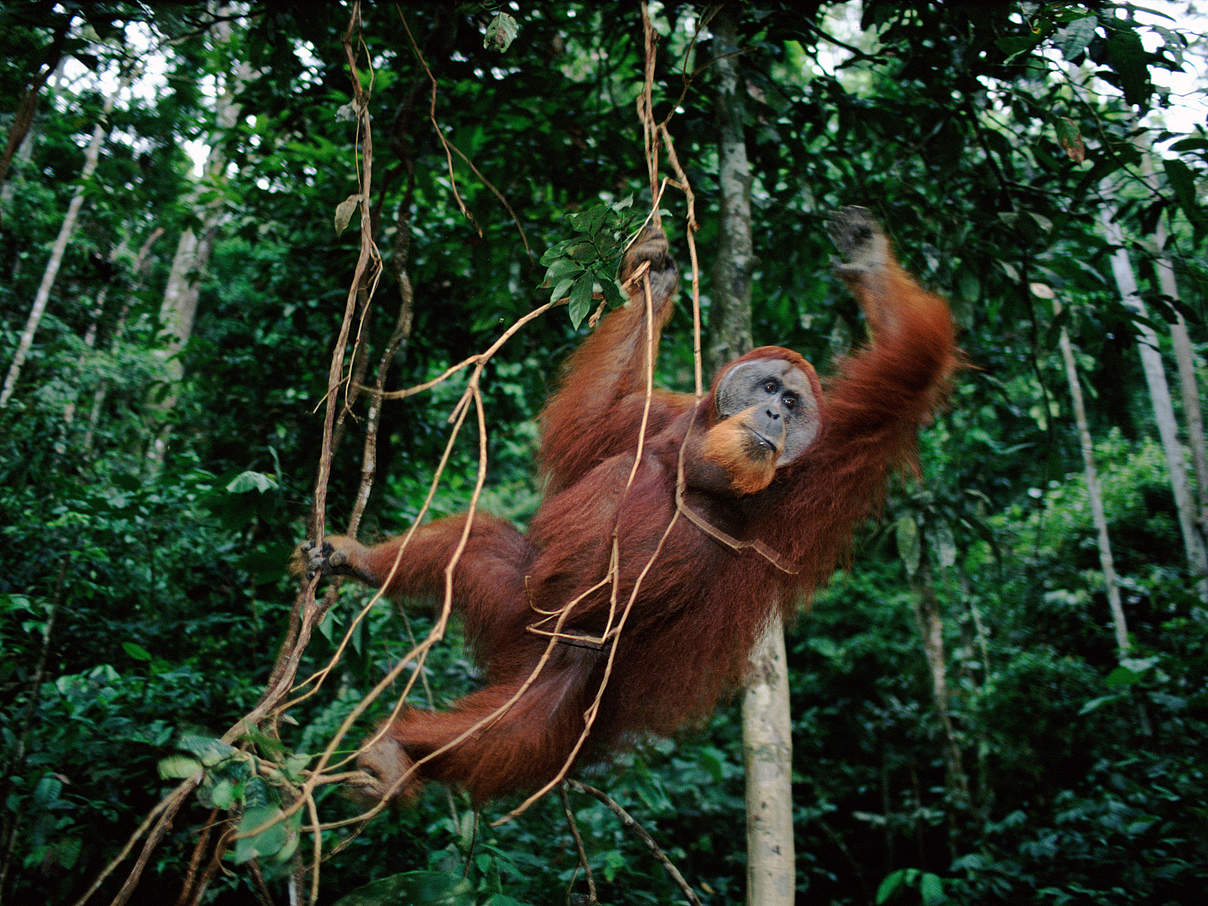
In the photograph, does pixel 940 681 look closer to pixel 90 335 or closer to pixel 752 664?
pixel 752 664

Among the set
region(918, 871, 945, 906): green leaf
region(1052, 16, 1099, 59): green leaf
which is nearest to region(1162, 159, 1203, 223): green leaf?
region(1052, 16, 1099, 59): green leaf

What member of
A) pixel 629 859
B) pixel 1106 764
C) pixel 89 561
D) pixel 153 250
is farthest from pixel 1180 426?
pixel 153 250

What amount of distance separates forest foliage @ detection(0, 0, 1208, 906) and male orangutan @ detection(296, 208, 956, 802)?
177 mm

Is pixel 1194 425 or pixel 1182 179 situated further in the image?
pixel 1194 425

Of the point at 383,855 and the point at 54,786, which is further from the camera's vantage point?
the point at 383,855

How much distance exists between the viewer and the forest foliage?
7.98 feet

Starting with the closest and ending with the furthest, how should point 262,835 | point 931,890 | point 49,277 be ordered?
point 262,835 < point 931,890 < point 49,277

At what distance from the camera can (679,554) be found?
2219 millimetres

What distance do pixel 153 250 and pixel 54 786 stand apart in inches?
444

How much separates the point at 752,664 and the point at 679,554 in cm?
40

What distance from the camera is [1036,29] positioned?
7.10 feet

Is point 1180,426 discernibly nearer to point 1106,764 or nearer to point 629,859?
point 1106,764

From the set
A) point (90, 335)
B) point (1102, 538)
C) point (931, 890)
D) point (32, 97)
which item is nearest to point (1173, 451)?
point (1102, 538)

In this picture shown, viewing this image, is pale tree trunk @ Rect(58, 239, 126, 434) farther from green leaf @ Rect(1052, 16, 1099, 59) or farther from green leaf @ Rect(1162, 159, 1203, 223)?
green leaf @ Rect(1162, 159, 1203, 223)
